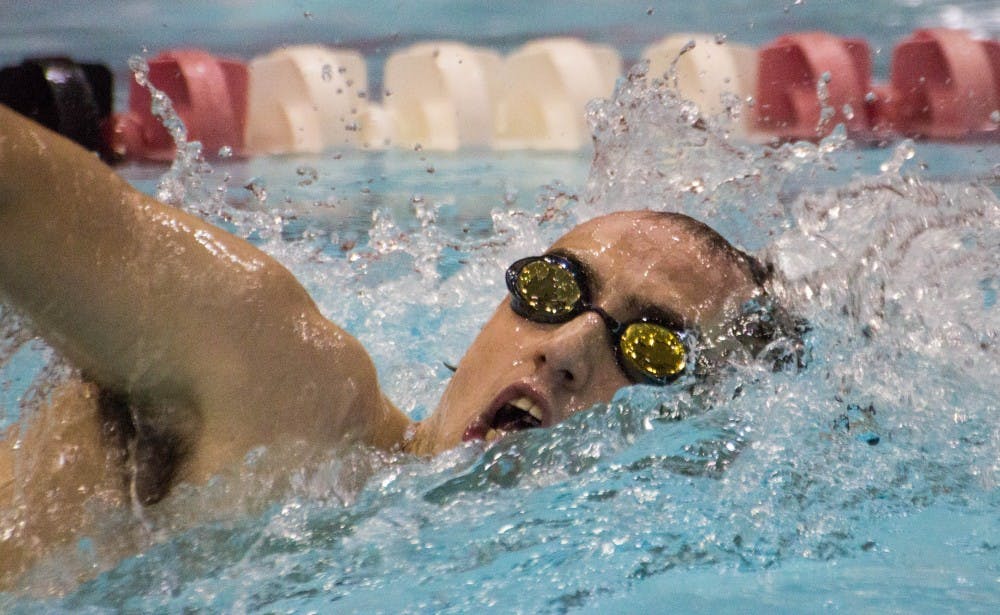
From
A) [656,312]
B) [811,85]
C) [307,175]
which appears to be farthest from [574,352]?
[811,85]

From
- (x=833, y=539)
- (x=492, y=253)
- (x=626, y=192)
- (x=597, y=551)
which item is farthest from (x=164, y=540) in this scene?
(x=492, y=253)

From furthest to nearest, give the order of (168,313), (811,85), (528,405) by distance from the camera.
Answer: (811,85) → (528,405) → (168,313)

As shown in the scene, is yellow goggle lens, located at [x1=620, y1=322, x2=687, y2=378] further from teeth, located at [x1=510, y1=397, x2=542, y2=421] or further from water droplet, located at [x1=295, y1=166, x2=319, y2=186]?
water droplet, located at [x1=295, y1=166, x2=319, y2=186]

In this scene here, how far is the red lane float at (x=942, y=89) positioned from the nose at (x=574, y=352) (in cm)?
408

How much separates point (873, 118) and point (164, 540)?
4.79m

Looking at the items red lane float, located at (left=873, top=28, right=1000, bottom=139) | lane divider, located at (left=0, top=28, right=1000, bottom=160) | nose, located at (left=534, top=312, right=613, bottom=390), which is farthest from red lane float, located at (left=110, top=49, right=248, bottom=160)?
nose, located at (left=534, top=312, right=613, bottom=390)

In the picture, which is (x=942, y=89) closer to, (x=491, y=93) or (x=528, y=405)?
(x=491, y=93)

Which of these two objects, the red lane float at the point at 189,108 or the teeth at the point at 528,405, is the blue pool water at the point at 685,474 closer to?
the teeth at the point at 528,405

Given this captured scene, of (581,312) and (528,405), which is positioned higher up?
(581,312)

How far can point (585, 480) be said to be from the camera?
1.64 m

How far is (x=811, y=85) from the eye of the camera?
5508mm

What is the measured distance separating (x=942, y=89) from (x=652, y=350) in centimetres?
428

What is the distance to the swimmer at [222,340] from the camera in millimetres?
1207

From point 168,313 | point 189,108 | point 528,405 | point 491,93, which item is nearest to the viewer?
point 168,313
